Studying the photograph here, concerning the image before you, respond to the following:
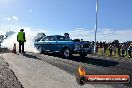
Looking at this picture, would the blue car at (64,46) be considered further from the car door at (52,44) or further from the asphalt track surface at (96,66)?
the asphalt track surface at (96,66)

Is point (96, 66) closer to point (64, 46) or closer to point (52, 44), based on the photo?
point (64, 46)

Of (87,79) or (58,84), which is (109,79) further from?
(58,84)

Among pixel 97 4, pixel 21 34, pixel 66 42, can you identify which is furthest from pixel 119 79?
pixel 97 4

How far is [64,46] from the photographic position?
19.9 meters

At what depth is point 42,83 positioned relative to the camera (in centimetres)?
830

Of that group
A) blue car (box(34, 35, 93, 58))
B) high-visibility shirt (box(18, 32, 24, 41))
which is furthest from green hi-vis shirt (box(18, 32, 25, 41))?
blue car (box(34, 35, 93, 58))

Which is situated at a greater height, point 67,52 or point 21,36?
point 21,36

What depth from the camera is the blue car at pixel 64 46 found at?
19.2 meters

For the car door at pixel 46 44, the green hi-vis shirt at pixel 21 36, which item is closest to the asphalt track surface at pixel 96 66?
the car door at pixel 46 44

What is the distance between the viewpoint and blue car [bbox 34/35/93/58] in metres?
19.2

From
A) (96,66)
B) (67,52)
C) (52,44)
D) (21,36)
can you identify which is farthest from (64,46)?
(96,66)

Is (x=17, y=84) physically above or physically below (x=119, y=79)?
below

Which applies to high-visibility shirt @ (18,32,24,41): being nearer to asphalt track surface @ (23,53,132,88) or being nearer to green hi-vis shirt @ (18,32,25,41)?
green hi-vis shirt @ (18,32,25,41)

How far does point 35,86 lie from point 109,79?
5395 millimetres
